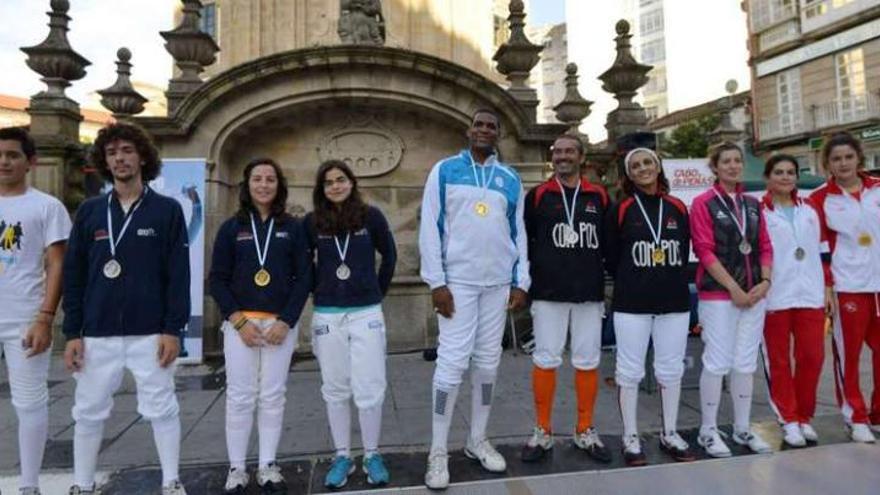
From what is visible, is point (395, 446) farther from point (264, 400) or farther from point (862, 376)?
point (862, 376)

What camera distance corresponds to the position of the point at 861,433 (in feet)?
13.0

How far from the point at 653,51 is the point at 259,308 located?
51266mm

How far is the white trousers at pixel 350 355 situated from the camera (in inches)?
130

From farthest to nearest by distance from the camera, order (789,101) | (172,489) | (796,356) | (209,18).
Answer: (789,101) → (209,18) → (796,356) → (172,489)

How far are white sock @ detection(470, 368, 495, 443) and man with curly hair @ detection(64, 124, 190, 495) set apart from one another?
1.78 metres

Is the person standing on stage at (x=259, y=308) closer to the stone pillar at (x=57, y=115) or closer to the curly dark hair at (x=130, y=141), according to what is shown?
the curly dark hair at (x=130, y=141)

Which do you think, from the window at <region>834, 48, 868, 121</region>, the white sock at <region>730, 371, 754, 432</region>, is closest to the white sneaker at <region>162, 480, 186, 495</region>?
the white sock at <region>730, 371, 754, 432</region>

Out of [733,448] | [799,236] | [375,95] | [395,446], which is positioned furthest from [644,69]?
[395,446]

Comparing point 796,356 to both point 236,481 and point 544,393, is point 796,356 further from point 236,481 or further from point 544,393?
point 236,481

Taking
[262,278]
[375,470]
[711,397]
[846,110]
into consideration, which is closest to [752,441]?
[711,397]

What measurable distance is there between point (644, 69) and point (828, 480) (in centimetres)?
620

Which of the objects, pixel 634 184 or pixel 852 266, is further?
pixel 852 266

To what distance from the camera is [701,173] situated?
8.73 meters

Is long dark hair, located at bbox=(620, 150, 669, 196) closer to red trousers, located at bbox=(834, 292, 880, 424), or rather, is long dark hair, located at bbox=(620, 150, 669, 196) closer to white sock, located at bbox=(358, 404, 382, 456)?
red trousers, located at bbox=(834, 292, 880, 424)
